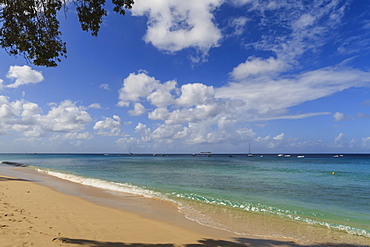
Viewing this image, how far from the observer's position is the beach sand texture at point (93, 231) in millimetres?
6617

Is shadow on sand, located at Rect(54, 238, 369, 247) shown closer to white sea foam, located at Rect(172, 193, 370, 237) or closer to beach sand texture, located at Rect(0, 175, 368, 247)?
beach sand texture, located at Rect(0, 175, 368, 247)

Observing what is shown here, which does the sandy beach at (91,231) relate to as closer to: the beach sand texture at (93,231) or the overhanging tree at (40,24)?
the beach sand texture at (93,231)

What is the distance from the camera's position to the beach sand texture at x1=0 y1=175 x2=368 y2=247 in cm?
662

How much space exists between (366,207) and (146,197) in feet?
45.6

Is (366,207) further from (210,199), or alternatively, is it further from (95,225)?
(95,225)

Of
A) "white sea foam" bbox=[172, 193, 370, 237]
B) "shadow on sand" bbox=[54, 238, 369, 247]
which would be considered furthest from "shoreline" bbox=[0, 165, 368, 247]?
"white sea foam" bbox=[172, 193, 370, 237]

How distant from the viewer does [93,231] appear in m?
7.80

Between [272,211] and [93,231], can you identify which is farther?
[272,211]

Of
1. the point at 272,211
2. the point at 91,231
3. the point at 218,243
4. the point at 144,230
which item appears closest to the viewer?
the point at 218,243

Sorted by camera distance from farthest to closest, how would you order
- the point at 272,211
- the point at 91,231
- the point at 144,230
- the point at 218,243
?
the point at 272,211 < the point at 144,230 < the point at 91,231 < the point at 218,243

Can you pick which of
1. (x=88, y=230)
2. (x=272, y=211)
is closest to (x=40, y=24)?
(x=88, y=230)

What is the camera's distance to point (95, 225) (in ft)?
28.1

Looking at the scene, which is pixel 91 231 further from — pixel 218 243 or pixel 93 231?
pixel 218 243

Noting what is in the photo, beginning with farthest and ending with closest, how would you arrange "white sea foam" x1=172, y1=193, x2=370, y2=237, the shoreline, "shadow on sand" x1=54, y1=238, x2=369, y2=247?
1. "white sea foam" x1=172, y1=193, x2=370, y2=237
2. the shoreline
3. "shadow on sand" x1=54, y1=238, x2=369, y2=247
